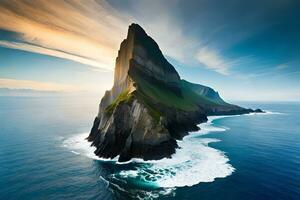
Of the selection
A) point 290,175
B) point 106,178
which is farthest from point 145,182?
point 290,175

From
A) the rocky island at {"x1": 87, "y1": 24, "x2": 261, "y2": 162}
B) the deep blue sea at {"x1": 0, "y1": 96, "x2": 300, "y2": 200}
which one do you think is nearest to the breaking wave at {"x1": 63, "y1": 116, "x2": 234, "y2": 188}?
the deep blue sea at {"x1": 0, "y1": 96, "x2": 300, "y2": 200}

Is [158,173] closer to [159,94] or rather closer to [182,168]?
[182,168]

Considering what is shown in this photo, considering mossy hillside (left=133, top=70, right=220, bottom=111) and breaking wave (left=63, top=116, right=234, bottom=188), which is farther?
mossy hillside (left=133, top=70, right=220, bottom=111)

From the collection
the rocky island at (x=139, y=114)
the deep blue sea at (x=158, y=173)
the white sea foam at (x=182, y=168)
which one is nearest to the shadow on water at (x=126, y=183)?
the deep blue sea at (x=158, y=173)

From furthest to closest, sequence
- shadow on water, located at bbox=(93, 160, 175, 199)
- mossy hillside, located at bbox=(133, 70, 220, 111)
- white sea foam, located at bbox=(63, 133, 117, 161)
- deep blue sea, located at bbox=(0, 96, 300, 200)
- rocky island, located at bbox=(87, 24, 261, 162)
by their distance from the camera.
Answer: mossy hillside, located at bbox=(133, 70, 220, 111), white sea foam, located at bbox=(63, 133, 117, 161), rocky island, located at bbox=(87, 24, 261, 162), deep blue sea, located at bbox=(0, 96, 300, 200), shadow on water, located at bbox=(93, 160, 175, 199)

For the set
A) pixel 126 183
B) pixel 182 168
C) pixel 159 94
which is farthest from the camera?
pixel 159 94

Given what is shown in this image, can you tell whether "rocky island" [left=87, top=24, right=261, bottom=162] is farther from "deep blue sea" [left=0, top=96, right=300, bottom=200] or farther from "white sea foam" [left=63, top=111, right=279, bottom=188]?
"deep blue sea" [left=0, top=96, right=300, bottom=200]

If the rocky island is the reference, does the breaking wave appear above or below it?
below

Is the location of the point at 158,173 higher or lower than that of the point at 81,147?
higher

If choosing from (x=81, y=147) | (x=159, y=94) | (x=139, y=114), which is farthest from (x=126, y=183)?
(x=159, y=94)
